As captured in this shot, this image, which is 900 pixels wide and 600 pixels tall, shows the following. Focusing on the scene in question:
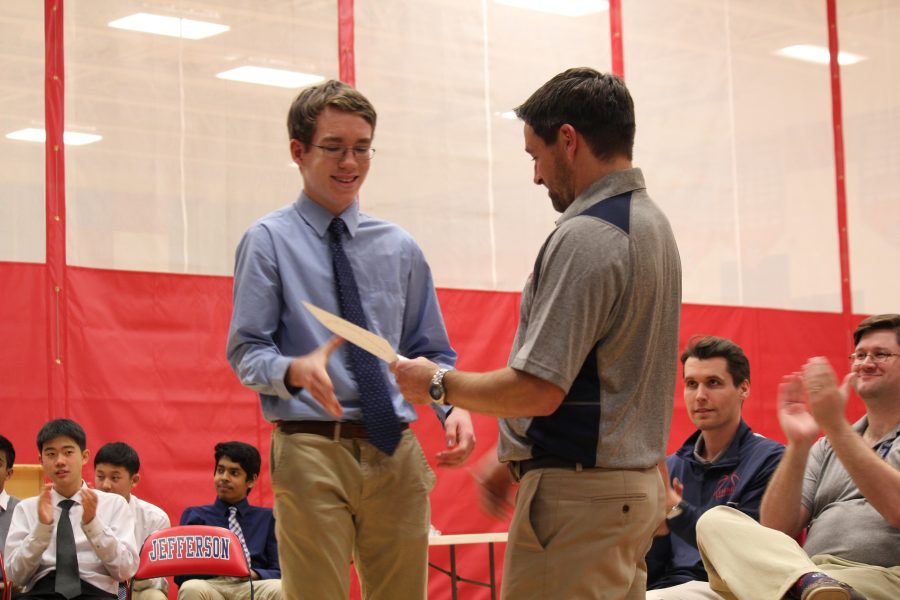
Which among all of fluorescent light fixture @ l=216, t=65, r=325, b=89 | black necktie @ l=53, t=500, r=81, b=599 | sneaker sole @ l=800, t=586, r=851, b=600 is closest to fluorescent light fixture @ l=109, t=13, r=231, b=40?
fluorescent light fixture @ l=216, t=65, r=325, b=89

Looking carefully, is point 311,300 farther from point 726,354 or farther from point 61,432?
point 61,432

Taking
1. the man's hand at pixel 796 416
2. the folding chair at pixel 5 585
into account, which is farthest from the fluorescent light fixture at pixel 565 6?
the man's hand at pixel 796 416

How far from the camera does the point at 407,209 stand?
23.4 ft

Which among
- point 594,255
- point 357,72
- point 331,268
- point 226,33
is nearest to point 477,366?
point 357,72

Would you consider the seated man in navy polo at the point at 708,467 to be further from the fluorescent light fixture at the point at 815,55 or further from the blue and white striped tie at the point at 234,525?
the fluorescent light fixture at the point at 815,55

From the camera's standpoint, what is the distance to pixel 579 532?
216cm

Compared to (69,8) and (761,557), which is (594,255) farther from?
(69,8)

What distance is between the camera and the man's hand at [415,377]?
90.4 inches

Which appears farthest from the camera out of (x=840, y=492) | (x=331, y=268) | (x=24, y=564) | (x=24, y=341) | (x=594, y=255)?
(x=24, y=341)

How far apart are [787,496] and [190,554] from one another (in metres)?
2.52

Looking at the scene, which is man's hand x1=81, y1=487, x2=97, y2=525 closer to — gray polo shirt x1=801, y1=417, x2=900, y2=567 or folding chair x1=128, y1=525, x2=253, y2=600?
folding chair x1=128, y1=525, x2=253, y2=600

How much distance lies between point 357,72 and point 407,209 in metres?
0.89

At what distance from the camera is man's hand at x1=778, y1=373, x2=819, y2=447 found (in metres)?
3.24

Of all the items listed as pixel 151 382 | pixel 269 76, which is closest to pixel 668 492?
pixel 151 382
